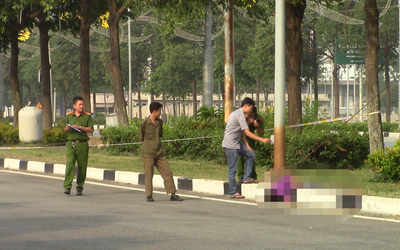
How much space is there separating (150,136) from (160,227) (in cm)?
315

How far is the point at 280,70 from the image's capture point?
446 inches

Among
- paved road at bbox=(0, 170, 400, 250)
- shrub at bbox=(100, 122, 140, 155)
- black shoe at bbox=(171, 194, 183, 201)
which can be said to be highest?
shrub at bbox=(100, 122, 140, 155)

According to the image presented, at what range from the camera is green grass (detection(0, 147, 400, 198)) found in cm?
1159

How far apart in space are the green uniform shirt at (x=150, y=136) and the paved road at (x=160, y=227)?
2.50 feet

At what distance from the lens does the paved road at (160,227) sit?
7051 mm

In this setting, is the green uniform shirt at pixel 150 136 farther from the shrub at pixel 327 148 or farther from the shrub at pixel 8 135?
the shrub at pixel 8 135

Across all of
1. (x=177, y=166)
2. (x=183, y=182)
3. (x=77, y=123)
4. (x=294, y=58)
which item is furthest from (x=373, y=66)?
(x=77, y=123)

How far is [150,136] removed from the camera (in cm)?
1112

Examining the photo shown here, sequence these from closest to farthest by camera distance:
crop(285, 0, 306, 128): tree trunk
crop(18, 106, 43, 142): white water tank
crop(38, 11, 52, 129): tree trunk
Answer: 1. crop(285, 0, 306, 128): tree trunk
2. crop(18, 106, 43, 142): white water tank
3. crop(38, 11, 52, 129): tree trunk

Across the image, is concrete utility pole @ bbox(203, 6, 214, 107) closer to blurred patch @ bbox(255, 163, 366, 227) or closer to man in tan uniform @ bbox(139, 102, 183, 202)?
man in tan uniform @ bbox(139, 102, 183, 202)

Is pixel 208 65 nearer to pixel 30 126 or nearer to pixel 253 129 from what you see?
pixel 30 126

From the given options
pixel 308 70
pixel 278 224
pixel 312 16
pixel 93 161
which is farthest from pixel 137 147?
pixel 308 70

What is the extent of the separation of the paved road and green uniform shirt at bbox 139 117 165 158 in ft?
2.50

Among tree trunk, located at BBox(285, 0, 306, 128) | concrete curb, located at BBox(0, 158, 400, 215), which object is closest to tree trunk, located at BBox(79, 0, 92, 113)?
concrete curb, located at BBox(0, 158, 400, 215)
